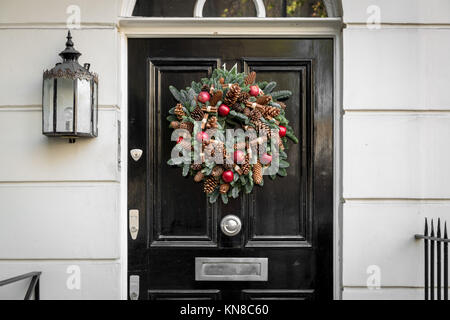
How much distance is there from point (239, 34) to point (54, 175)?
5.21ft

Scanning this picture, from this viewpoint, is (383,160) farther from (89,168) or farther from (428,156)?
(89,168)

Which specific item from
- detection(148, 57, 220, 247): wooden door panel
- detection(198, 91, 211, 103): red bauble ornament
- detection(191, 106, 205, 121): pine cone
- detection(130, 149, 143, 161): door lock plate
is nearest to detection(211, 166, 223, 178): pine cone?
detection(148, 57, 220, 247): wooden door panel

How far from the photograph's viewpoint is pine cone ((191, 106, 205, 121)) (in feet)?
11.3

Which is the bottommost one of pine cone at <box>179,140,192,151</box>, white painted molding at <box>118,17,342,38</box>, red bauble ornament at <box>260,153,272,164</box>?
red bauble ornament at <box>260,153,272,164</box>

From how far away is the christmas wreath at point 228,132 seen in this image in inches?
135

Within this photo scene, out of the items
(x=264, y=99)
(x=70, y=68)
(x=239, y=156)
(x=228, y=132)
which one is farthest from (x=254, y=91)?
(x=70, y=68)

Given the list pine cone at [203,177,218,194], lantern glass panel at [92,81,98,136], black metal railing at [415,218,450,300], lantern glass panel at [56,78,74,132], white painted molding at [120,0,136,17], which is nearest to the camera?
black metal railing at [415,218,450,300]

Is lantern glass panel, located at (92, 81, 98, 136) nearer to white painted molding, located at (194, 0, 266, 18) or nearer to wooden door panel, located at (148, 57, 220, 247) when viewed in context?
wooden door panel, located at (148, 57, 220, 247)

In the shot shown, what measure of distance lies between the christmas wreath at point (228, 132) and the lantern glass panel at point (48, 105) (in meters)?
0.76

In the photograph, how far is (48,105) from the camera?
10.9 feet

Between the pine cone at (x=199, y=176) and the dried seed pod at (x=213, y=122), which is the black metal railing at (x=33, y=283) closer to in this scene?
the pine cone at (x=199, y=176)

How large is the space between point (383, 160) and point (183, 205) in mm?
1389

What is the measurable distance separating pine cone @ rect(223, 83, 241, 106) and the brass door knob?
79 cm
